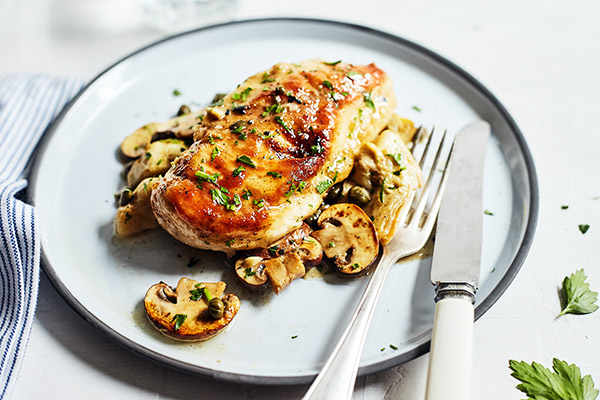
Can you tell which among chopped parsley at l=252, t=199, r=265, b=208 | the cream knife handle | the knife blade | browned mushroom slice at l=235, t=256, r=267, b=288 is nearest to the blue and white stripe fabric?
browned mushroom slice at l=235, t=256, r=267, b=288

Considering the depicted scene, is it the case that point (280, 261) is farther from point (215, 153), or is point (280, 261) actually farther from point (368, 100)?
point (368, 100)

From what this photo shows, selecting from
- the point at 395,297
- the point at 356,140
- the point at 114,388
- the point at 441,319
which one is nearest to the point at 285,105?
the point at 356,140

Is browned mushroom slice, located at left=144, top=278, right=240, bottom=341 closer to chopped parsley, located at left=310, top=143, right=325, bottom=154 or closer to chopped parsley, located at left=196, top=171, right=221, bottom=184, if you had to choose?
chopped parsley, located at left=196, top=171, right=221, bottom=184

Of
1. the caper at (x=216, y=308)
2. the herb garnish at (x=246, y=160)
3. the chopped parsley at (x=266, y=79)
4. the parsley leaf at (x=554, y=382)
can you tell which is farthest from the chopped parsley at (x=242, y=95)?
the parsley leaf at (x=554, y=382)

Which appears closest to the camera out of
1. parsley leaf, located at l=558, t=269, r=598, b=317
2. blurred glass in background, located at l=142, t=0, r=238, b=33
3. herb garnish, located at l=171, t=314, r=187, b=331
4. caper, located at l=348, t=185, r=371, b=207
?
herb garnish, located at l=171, t=314, r=187, b=331

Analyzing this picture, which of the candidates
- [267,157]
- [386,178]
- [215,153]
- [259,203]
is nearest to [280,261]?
[259,203]

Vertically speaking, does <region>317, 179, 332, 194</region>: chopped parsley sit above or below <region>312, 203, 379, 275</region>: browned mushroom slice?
above
